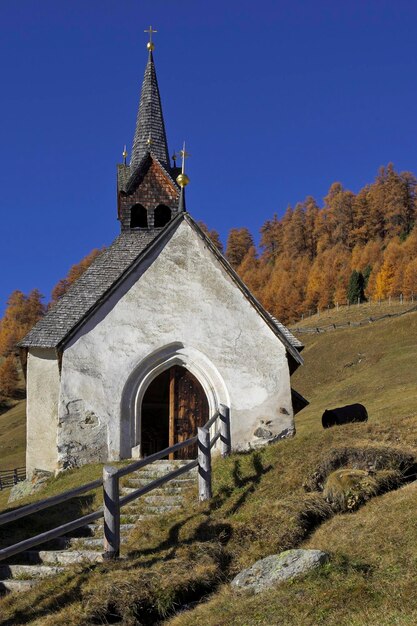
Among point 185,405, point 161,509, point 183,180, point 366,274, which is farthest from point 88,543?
point 366,274

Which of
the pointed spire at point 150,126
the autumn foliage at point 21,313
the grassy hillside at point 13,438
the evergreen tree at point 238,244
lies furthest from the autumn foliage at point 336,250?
the pointed spire at point 150,126

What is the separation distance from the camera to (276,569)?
7.11m

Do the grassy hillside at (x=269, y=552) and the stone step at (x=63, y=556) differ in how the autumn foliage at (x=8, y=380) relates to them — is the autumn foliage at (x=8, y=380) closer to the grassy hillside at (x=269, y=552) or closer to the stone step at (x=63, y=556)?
the grassy hillside at (x=269, y=552)

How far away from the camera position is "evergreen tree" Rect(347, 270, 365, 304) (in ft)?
332

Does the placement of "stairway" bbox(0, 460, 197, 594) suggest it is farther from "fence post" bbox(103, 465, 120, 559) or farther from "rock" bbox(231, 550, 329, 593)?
"rock" bbox(231, 550, 329, 593)

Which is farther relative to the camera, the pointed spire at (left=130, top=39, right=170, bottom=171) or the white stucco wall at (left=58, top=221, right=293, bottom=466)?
the pointed spire at (left=130, top=39, right=170, bottom=171)

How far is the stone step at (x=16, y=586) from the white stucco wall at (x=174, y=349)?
7062mm

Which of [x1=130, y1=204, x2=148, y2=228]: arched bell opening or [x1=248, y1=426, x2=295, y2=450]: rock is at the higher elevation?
[x1=130, y1=204, x2=148, y2=228]: arched bell opening

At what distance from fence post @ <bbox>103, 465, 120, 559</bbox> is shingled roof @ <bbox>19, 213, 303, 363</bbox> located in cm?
732

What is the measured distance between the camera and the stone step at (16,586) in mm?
8461

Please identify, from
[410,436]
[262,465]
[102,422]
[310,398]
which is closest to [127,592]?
[262,465]

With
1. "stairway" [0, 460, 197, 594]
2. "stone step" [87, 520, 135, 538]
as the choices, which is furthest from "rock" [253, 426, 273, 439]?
"stone step" [87, 520, 135, 538]

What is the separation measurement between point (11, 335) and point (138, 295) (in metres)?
97.2

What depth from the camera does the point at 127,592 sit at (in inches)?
280
